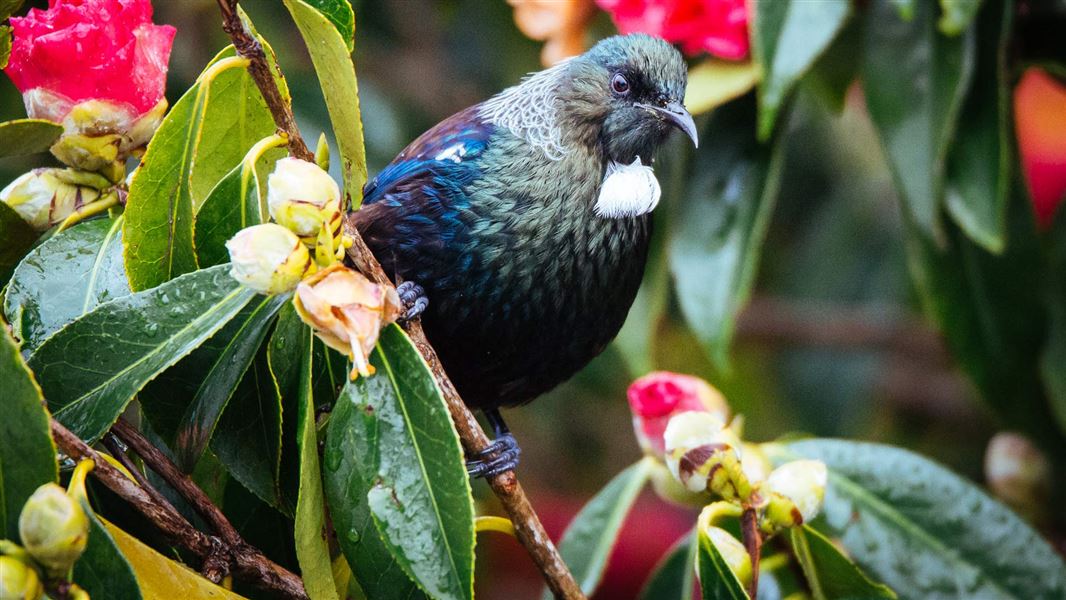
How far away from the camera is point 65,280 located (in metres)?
1.46

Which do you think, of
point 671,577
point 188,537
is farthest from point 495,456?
point 671,577

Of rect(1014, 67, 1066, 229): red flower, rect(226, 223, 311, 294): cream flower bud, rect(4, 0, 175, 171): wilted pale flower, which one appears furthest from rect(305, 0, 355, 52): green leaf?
rect(1014, 67, 1066, 229): red flower

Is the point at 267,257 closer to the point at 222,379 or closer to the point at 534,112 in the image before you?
the point at 222,379

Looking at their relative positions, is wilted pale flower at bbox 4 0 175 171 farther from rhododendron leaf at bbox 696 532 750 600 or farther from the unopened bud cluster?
rhododendron leaf at bbox 696 532 750 600

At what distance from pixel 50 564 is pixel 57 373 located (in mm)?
312

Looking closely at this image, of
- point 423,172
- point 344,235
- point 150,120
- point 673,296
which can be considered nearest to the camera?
point 344,235

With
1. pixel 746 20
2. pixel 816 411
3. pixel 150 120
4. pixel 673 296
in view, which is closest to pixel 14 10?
pixel 150 120

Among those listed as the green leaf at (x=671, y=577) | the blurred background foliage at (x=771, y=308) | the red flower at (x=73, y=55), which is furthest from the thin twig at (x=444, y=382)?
the blurred background foliage at (x=771, y=308)

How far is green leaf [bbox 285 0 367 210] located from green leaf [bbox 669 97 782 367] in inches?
45.4

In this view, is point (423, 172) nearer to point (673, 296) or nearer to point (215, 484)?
point (215, 484)

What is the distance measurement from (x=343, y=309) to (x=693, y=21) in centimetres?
144

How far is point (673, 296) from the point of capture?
377 cm

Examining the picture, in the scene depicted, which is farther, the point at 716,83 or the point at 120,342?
the point at 716,83

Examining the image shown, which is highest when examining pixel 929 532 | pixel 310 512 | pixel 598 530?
pixel 310 512
